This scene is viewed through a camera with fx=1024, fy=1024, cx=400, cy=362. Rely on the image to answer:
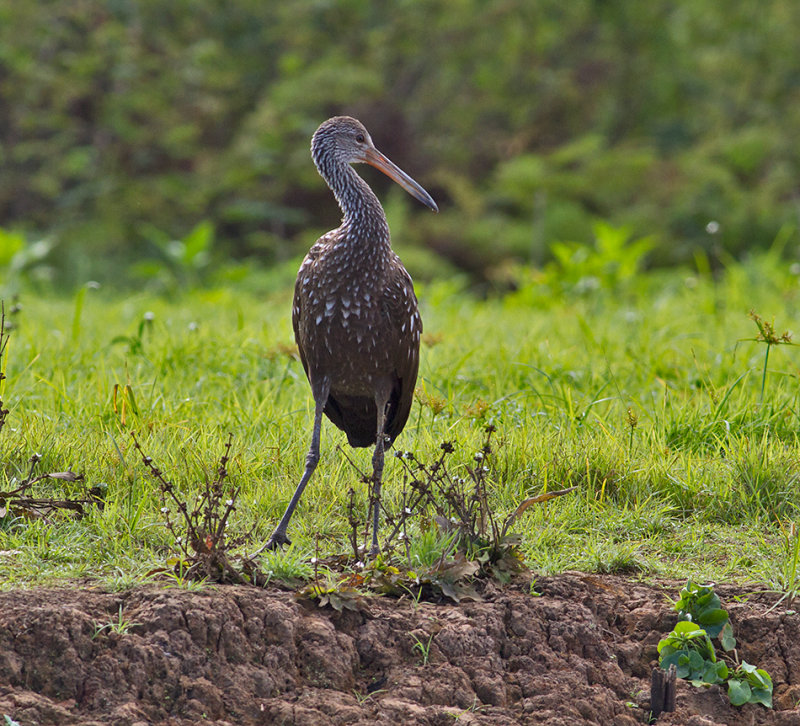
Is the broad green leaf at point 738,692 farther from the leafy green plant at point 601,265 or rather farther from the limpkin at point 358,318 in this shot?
the leafy green plant at point 601,265

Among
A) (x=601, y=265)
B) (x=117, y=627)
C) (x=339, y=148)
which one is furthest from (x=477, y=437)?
(x=601, y=265)

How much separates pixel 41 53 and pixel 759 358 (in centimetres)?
1048

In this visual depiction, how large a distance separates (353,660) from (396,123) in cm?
1027

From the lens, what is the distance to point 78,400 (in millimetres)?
4805

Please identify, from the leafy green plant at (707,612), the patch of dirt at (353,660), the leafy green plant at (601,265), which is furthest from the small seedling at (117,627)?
the leafy green plant at (601,265)

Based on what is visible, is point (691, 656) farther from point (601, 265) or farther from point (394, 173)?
point (601, 265)

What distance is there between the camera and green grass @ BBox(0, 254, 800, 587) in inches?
146

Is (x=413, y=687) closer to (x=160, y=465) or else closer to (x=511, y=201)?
(x=160, y=465)

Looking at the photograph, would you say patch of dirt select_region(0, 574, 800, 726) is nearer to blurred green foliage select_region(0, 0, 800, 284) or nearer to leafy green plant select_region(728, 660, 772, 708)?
leafy green plant select_region(728, 660, 772, 708)

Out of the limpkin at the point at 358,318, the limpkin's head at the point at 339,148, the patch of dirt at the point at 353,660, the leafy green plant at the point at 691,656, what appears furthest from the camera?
the limpkin's head at the point at 339,148

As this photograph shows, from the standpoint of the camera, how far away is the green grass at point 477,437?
3.72 metres

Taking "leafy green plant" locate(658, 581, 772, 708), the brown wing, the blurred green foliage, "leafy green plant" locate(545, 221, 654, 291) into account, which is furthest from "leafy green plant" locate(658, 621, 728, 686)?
the blurred green foliage

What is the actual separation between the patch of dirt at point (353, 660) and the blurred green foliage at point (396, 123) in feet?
28.4

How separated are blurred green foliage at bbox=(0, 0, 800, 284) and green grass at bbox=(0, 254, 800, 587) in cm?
578
